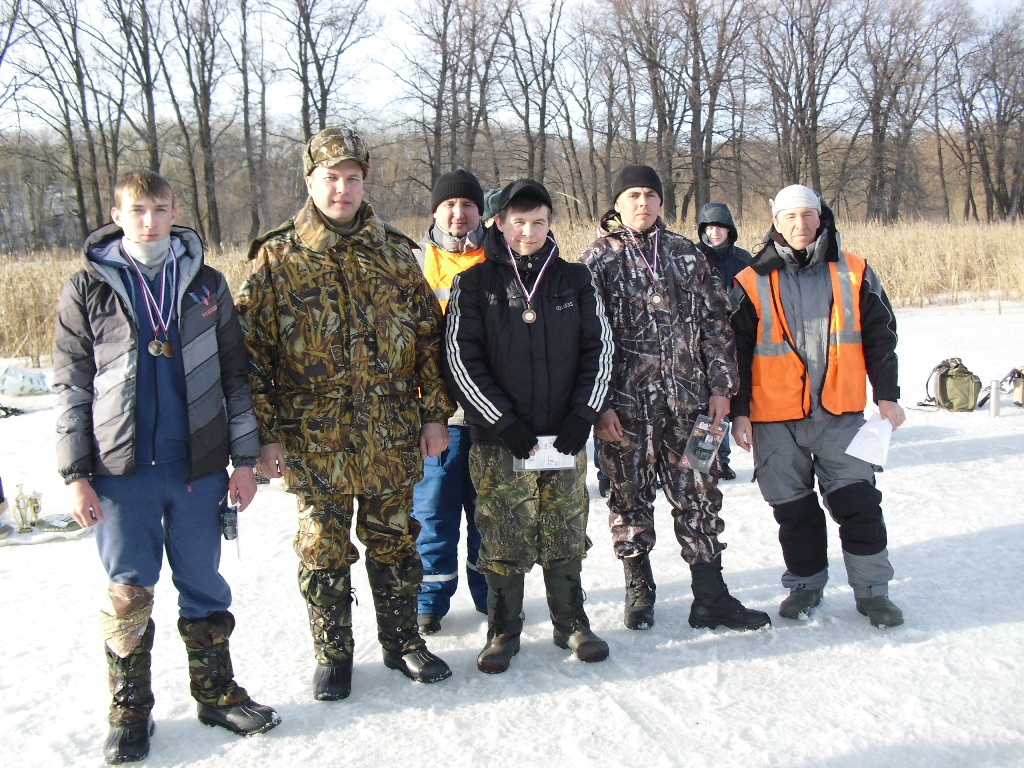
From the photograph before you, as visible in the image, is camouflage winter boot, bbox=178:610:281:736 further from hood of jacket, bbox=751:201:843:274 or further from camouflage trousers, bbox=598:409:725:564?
hood of jacket, bbox=751:201:843:274

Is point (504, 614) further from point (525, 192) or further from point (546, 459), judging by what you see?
point (525, 192)

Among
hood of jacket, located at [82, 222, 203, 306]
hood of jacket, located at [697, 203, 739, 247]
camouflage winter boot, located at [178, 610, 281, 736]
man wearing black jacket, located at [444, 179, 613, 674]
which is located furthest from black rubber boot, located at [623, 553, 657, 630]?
hood of jacket, located at [697, 203, 739, 247]

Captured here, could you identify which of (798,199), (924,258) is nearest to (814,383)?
(798,199)

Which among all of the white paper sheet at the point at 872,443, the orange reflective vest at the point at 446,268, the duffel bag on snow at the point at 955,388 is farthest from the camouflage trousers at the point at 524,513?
the duffel bag on snow at the point at 955,388

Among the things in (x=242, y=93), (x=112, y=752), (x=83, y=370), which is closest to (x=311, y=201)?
(x=83, y=370)

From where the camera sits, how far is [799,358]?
3.25m

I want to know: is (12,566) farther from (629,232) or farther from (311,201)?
(629,232)

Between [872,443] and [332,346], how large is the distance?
2191mm

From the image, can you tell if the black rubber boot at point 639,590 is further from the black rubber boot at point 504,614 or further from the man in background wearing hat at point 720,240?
the man in background wearing hat at point 720,240

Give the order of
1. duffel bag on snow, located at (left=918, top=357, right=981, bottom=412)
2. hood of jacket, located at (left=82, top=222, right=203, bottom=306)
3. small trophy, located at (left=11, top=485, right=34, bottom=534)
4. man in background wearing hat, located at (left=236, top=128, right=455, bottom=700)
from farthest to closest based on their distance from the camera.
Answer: duffel bag on snow, located at (left=918, top=357, right=981, bottom=412)
small trophy, located at (left=11, top=485, right=34, bottom=534)
man in background wearing hat, located at (left=236, top=128, right=455, bottom=700)
hood of jacket, located at (left=82, top=222, right=203, bottom=306)

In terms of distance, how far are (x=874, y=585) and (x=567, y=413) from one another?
1.55 meters

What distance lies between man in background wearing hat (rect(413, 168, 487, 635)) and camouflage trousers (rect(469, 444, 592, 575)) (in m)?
0.33

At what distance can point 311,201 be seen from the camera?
2734 mm

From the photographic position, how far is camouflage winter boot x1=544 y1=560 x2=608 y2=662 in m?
3.06
